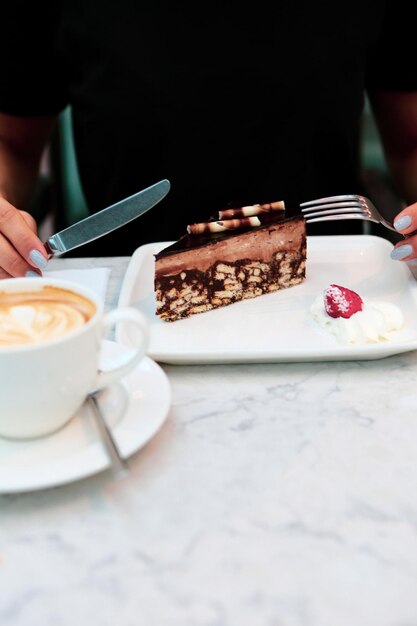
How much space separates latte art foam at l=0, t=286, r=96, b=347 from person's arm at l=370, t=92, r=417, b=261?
96 cm

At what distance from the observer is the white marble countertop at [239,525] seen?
0.56m

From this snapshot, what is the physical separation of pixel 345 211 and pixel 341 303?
228mm

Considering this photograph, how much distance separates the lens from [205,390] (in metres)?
0.86

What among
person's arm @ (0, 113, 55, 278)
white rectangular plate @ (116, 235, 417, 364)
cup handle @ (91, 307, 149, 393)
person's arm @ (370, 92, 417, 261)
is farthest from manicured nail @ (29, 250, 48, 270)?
person's arm @ (370, 92, 417, 261)

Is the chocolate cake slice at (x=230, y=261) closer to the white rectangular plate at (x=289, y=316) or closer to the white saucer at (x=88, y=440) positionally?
the white rectangular plate at (x=289, y=316)

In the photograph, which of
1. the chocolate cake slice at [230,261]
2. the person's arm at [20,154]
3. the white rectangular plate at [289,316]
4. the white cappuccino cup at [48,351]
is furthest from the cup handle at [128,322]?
the person's arm at [20,154]

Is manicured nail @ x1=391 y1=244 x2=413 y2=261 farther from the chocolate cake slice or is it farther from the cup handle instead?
the cup handle

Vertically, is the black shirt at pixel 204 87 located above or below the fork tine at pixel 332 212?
above

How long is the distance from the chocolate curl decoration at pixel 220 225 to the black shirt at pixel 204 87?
33 centimetres

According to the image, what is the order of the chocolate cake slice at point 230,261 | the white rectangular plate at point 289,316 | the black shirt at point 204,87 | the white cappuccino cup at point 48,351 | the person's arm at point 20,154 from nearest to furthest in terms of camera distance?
the white cappuccino cup at point 48,351 < the white rectangular plate at point 289,316 < the chocolate cake slice at point 230,261 < the black shirt at point 204,87 < the person's arm at point 20,154

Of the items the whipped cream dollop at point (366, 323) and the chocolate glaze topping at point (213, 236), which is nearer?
the whipped cream dollop at point (366, 323)

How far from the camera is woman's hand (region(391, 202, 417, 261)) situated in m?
1.08

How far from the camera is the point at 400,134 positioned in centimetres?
155

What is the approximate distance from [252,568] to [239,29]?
3.34 feet
